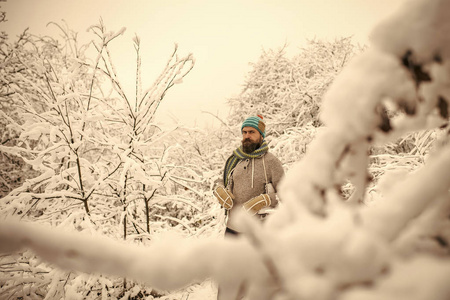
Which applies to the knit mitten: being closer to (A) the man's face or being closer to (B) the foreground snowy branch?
(A) the man's face

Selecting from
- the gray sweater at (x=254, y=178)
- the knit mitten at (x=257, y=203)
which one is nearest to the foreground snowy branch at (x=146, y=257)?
the knit mitten at (x=257, y=203)

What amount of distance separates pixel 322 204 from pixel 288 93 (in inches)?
305

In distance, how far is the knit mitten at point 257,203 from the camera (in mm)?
2148

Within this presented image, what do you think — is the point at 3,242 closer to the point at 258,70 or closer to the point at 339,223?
the point at 339,223

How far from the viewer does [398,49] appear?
44 cm

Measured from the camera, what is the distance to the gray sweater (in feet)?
7.70

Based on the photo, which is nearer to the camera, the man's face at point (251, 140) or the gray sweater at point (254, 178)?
the gray sweater at point (254, 178)

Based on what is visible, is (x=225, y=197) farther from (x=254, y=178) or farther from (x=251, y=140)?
(x=251, y=140)

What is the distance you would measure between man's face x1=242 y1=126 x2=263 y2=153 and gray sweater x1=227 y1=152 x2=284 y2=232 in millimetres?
136

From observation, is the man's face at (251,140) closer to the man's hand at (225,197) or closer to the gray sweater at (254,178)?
the gray sweater at (254,178)

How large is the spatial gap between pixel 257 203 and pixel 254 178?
307 millimetres

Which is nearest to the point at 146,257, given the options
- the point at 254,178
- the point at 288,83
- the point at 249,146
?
the point at 254,178

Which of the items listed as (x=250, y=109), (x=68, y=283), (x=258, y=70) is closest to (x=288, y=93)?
(x=250, y=109)

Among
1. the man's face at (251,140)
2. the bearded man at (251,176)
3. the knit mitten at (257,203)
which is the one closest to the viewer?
the knit mitten at (257,203)
